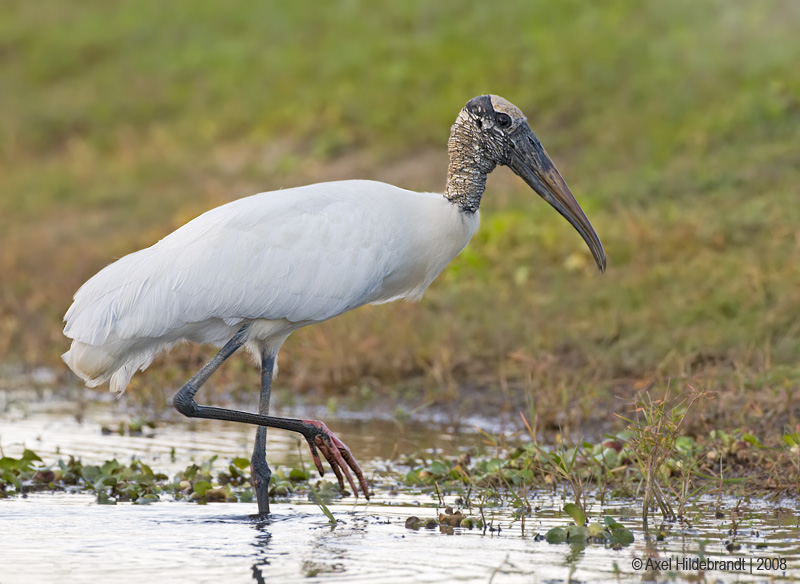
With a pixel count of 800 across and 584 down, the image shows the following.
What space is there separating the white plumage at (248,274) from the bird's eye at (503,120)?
1.79 ft

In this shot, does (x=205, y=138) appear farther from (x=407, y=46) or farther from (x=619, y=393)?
(x=619, y=393)

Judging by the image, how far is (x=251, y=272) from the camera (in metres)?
4.96

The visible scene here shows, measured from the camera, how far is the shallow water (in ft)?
12.9

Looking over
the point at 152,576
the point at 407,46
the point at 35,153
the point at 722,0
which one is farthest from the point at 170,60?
the point at 152,576

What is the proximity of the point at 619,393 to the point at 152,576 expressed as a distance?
3.87m

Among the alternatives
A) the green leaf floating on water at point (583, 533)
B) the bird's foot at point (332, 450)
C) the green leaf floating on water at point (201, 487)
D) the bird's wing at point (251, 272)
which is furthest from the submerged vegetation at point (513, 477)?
the bird's wing at point (251, 272)

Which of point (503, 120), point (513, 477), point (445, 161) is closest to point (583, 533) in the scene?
point (513, 477)

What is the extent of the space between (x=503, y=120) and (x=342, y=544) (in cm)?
196

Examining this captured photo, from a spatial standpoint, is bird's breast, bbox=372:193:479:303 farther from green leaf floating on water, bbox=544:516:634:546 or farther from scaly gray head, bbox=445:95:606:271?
green leaf floating on water, bbox=544:516:634:546

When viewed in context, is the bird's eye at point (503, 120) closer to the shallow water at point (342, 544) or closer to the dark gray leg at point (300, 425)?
the dark gray leg at point (300, 425)

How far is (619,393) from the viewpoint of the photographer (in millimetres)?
7203

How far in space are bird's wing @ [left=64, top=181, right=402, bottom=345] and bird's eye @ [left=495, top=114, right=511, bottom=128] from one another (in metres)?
0.67

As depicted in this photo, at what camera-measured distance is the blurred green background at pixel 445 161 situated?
25.6 feet

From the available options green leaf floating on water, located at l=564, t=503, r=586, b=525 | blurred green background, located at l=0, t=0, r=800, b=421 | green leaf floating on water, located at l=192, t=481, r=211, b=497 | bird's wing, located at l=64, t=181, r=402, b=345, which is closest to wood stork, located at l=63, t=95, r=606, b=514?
bird's wing, located at l=64, t=181, r=402, b=345
